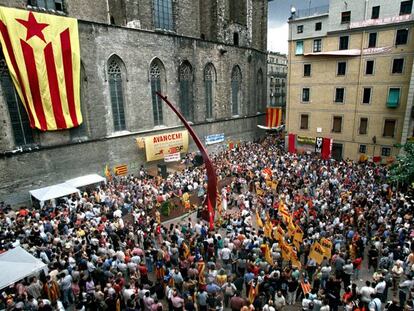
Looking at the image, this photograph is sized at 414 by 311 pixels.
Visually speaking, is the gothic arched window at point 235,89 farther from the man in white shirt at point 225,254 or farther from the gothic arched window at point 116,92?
the man in white shirt at point 225,254

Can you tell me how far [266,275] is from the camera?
10.1 m

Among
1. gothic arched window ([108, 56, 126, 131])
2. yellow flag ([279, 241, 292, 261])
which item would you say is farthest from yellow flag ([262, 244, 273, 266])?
gothic arched window ([108, 56, 126, 131])

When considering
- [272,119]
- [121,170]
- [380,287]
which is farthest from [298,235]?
[272,119]

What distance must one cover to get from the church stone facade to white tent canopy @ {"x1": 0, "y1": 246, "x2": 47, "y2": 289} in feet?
36.4

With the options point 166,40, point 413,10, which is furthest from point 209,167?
point 413,10

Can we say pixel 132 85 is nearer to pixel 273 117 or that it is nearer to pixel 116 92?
pixel 116 92

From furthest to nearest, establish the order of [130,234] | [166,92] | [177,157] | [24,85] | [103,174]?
[166,92] < [177,157] < [103,174] < [24,85] < [130,234]

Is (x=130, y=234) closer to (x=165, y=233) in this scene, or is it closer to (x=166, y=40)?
(x=165, y=233)

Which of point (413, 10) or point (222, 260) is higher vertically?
point (413, 10)

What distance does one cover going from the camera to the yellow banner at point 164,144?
27.3m

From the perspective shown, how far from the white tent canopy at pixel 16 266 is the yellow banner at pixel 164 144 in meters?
17.2

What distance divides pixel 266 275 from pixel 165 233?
18.2ft

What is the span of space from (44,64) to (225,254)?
17.7 m

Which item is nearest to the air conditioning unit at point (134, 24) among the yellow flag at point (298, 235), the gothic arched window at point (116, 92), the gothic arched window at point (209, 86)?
the gothic arched window at point (116, 92)
